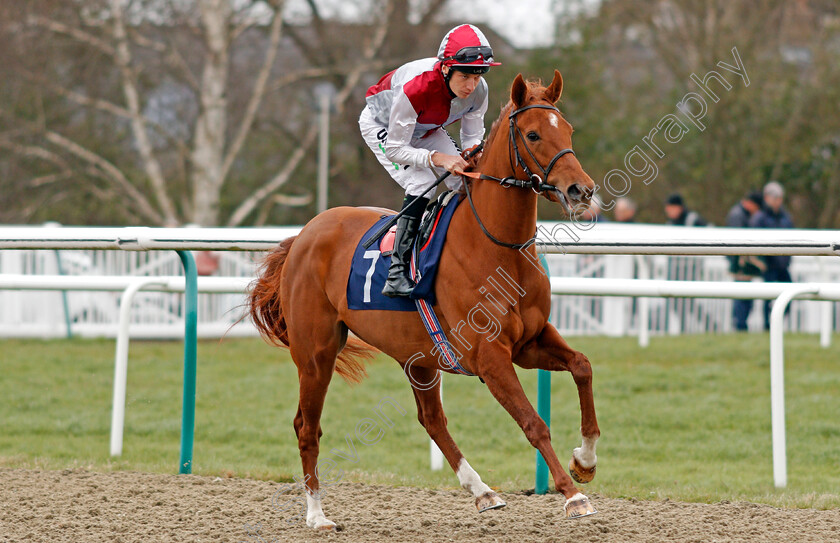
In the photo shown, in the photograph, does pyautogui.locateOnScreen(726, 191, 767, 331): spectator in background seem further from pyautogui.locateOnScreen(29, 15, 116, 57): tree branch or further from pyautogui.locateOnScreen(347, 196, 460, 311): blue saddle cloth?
pyautogui.locateOnScreen(29, 15, 116, 57): tree branch

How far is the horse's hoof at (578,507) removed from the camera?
343cm

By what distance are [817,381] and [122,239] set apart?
5619 mm

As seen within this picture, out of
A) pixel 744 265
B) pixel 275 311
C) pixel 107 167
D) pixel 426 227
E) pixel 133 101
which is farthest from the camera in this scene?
pixel 107 167

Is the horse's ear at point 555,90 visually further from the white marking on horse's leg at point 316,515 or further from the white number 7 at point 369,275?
the white marking on horse's leg at point 316,515

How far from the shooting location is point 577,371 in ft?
12.5

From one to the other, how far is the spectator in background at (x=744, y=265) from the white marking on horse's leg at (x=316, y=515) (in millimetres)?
6903

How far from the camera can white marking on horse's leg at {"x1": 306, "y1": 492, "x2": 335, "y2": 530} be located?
4258 millimetres

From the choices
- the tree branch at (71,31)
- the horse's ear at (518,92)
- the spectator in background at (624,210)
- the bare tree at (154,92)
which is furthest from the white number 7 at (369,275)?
the tree branch at (71,31)

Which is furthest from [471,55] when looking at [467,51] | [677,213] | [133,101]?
[133,101]

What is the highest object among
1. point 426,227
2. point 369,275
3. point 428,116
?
point 428,116

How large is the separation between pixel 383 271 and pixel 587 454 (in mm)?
1169

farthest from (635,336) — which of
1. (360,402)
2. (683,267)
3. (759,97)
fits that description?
(759,97)

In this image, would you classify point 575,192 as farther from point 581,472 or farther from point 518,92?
point 581,472

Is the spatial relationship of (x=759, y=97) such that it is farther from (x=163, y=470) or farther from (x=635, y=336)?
(x=163, y=470)
